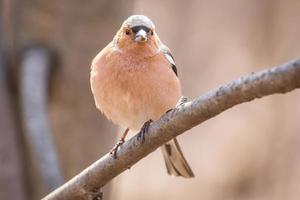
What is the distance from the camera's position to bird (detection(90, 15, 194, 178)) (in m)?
4.60

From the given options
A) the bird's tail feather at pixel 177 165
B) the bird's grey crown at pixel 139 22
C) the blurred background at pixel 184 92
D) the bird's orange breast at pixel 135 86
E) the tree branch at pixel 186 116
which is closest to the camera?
the tree branch at pixel 186 116

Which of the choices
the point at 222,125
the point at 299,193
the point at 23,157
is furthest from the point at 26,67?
the point at 222,125

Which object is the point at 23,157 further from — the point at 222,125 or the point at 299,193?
the point at 222,125

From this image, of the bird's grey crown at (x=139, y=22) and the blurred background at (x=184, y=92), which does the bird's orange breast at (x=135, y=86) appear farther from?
the blurred background at (x=184, y=92)

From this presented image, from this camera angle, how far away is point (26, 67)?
5637 millimetres

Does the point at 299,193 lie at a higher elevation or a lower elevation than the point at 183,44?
lower

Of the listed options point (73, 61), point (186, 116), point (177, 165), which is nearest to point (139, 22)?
point (177, 165)

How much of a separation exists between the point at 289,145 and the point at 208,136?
7.54 feet

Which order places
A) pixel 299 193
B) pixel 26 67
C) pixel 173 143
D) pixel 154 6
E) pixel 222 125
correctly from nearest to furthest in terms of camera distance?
pixel 173 143
pixel 26 67
pixel 299 193
pixel 222 125
pixel 154 6

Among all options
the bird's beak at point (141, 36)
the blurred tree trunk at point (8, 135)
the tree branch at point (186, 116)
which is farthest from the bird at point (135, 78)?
the blurred tree trunk at point (8, 135)

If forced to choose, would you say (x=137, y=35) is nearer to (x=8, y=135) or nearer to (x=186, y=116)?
(x=186, y=116)

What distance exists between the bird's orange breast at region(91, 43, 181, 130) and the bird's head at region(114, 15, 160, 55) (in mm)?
60

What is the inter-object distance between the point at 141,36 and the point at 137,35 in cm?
6

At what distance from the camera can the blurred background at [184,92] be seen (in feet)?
18.7
